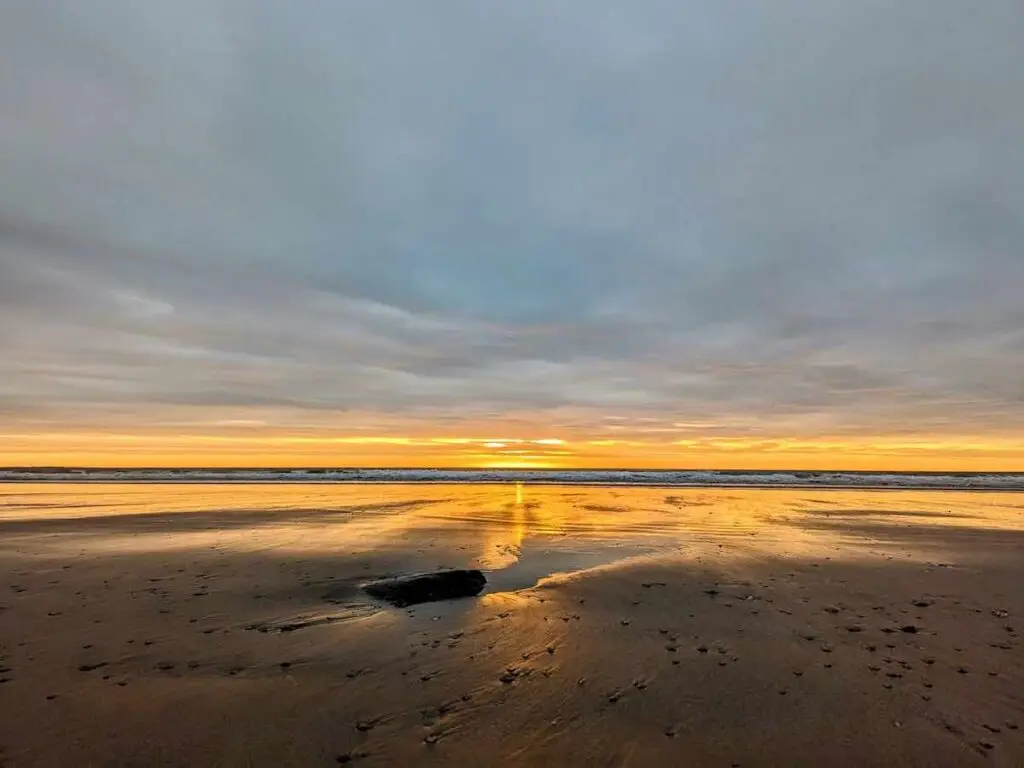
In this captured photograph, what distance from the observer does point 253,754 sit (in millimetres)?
4676

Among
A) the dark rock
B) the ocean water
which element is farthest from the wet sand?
the ocean water

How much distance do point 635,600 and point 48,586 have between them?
10486 mm

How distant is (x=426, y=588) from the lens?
9547mm

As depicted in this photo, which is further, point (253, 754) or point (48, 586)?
point (48, 586)

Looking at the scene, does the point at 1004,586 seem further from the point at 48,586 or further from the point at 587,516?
the point at 48,586

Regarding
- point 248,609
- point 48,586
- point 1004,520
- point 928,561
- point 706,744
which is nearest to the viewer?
point 706,744

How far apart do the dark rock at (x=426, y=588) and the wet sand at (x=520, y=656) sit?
0.34m

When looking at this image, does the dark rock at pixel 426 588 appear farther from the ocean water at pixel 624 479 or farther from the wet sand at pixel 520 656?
the ocean water at pixel 624 479

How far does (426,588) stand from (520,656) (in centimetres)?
310

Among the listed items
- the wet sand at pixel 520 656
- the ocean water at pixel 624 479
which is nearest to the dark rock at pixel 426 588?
the wet sand at pixel 520 656

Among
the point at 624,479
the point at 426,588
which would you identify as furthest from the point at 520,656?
the point at 624,479

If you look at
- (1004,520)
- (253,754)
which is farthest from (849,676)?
(1004,520)

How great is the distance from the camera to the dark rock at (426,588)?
9375 mm

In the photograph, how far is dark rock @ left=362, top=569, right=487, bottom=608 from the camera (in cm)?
938
